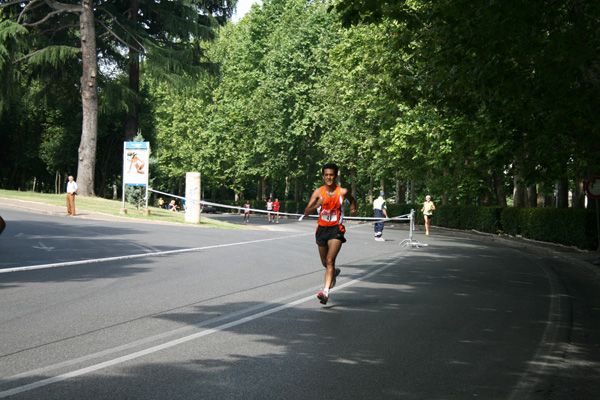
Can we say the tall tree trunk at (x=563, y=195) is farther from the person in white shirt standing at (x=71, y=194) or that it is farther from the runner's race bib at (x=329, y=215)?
the runner's race bib at (x=329, y=215)

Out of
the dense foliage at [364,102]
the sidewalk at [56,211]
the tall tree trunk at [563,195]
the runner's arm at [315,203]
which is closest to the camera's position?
the runner's arm at [315,203]

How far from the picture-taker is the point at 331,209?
31.1 feet

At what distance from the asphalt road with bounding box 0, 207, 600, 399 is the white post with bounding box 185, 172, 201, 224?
52.5ft

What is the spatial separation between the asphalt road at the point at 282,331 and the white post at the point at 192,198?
16.0 meters

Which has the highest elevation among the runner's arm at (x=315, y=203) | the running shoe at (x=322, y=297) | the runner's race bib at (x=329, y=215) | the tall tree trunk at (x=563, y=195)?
the tall tree trunk at (x=563, y=195)

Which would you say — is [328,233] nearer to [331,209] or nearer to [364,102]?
[331,209]

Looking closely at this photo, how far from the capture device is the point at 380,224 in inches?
1039

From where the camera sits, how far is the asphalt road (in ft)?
17.0

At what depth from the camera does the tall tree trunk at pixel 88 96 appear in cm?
3553

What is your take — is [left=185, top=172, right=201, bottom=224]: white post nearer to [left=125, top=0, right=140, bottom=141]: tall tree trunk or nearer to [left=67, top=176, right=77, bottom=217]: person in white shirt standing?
[left=67, top=176, right=77, bottom=217]: person in white shirt standing

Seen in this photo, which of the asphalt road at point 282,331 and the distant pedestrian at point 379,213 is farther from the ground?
the distant pedestrian at point 379,213

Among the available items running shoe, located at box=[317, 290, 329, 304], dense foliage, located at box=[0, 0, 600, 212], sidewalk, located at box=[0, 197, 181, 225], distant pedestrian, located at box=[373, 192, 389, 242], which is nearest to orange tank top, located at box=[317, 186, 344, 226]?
running shoe, located at box=[317, 290, 329, 304]

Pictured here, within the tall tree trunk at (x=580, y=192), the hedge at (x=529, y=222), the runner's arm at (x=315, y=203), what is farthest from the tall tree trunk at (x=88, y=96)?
the runner's arm at (x=315, y=203)

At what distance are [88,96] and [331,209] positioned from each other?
2933 centimetres
